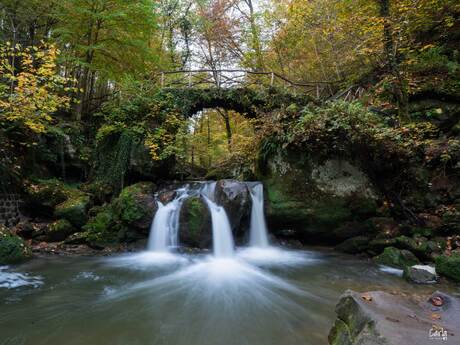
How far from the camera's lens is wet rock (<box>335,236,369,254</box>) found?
6895 mm

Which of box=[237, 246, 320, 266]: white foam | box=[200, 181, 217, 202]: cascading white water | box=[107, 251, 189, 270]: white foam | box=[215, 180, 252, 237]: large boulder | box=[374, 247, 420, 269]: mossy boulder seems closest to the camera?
box=[374, 247, 420, 269]: mossy boulder

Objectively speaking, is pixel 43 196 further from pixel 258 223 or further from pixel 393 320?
pixel 393 320

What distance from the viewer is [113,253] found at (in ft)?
22.2

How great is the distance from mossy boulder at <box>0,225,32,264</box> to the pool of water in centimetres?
26

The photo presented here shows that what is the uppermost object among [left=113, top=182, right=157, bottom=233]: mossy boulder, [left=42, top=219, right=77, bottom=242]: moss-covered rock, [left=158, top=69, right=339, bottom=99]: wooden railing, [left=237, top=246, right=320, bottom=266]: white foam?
[left=158, top=69, right=339, bottom=99]: wooden railing

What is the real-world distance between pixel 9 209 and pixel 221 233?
5710 millimetres

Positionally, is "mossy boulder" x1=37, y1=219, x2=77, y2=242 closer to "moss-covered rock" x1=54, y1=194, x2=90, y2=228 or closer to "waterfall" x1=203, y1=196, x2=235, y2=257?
"moss-covered rock" x1=54, y1=194, x2=90, y2=228

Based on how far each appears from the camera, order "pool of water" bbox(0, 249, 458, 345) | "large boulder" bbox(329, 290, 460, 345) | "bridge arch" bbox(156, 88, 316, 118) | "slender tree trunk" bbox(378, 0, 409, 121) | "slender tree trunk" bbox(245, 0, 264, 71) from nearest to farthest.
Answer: "large boulder" bbox(329, 290, 460, 345) → "pool of water" bbox(0, 249, 458, 345) → "slender tree trunk" bbox(378, 0, 409, 121) → "bridge arch" bbox(156, 88, 316, 118) → "slender tree trunk" bbox(245, 0, 264, 71)

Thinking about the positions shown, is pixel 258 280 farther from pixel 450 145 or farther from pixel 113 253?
pixel 450 145

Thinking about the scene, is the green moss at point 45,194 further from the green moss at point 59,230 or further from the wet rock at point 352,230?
Result: the wet rock at point 352,230

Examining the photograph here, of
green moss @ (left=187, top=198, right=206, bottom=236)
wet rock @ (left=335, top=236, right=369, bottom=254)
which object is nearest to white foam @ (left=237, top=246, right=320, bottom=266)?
wet rock @ (left=335, top=236, right=369, bottom=254)

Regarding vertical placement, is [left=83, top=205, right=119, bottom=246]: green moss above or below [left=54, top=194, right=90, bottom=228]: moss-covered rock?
below

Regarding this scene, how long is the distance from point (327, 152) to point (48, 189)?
813cm

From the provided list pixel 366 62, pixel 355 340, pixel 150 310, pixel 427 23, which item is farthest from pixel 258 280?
pixel 366 62
